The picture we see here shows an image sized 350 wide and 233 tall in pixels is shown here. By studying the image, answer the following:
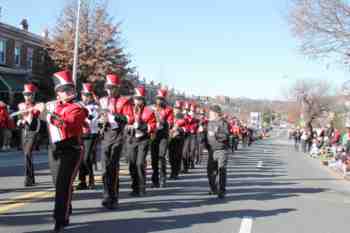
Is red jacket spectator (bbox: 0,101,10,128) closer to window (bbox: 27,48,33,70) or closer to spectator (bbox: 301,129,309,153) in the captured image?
window (bbox: 27,48,33,70)

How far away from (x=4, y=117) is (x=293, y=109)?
104m

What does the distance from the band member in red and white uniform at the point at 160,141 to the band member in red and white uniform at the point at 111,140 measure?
3045 mm

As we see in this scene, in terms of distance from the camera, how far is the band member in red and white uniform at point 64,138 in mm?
6770

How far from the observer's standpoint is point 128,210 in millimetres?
8797

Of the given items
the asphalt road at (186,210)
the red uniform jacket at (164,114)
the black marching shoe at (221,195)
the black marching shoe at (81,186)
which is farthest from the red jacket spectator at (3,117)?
the black marching shoe at (221,195)

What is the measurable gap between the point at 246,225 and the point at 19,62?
34.1 metres

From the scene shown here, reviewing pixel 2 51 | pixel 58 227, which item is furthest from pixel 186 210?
pixel 2 51

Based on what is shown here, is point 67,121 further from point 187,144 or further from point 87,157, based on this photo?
point 187,144

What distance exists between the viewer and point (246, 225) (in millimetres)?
8242

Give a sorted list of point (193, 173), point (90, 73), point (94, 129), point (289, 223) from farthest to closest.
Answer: point (90, 73), point (193, 173), point (94, 129), point (289, 223)

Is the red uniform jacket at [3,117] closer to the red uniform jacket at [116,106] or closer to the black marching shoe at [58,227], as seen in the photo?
the red uniform jacket at [116,106]

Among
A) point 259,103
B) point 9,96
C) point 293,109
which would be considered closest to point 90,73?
point 9,96

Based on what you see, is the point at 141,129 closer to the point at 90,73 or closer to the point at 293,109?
the point at 90,73

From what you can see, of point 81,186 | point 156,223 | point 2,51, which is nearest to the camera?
point 156,223
